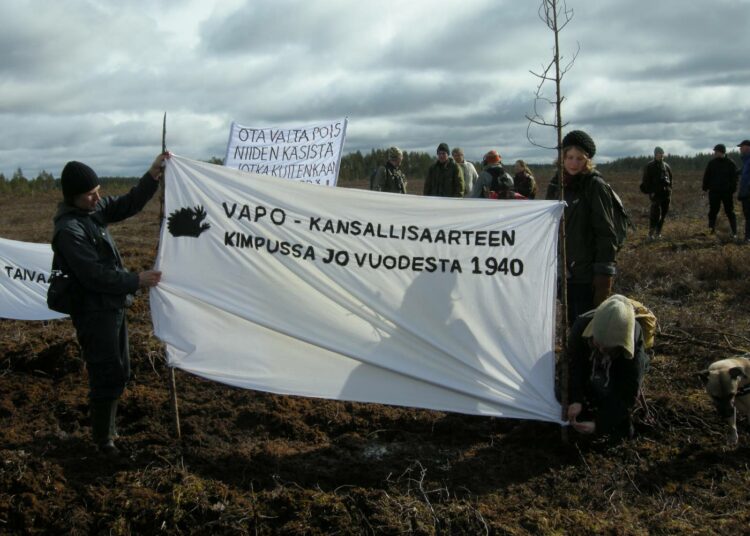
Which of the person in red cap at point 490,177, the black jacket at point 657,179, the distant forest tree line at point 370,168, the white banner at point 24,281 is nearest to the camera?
the white banner at point 24,281

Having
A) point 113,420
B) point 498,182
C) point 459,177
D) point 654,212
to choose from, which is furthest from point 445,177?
point 113,420

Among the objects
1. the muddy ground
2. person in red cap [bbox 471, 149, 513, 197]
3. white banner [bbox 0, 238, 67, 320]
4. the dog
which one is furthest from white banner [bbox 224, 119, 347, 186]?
the dog

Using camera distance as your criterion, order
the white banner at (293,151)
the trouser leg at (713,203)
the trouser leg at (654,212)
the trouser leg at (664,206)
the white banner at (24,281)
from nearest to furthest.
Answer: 1. the white banner at (24,281)
2. the white banner at (293,151)
3. the trouser leg at (713,203)
4. the trouser leg at (664,206)
5. the trouser leg at (654,212)

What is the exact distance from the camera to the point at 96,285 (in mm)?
4223

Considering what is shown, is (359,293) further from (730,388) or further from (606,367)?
(730,388)

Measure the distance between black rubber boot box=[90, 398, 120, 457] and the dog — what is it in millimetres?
3936

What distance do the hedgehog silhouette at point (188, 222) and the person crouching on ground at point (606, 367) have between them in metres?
2.61

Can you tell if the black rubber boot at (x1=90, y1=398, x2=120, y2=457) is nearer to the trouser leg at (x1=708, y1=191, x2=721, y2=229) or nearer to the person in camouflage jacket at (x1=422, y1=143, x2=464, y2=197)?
the person in camouflage jacket at (x1=422, y1=143, x2=464, y2=197)

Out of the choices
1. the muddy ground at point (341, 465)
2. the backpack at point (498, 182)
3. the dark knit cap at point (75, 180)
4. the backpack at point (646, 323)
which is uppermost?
the backpack at point (498, 182)

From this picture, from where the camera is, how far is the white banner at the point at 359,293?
4.51m

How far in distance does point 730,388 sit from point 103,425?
409 cm

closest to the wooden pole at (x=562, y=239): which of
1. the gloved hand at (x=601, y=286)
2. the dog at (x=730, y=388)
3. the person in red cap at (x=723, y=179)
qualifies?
the gloved hand at (x=601, y=286)

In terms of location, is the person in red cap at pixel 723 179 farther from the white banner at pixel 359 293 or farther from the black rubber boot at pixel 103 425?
the black rubber boot at pixel 103 425

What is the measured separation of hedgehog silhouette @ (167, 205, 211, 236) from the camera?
475 centimetres
